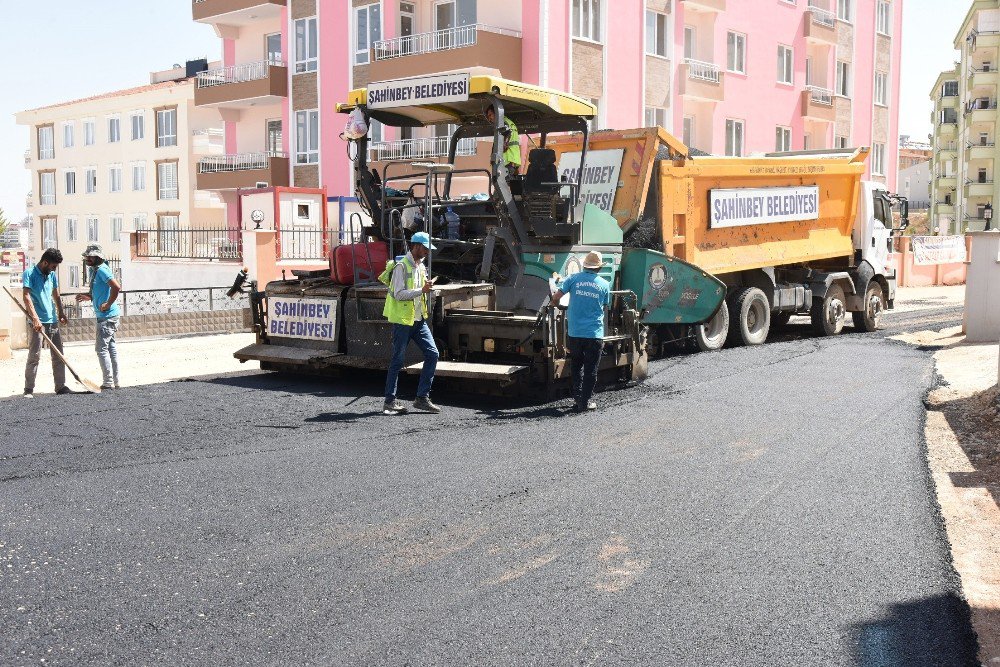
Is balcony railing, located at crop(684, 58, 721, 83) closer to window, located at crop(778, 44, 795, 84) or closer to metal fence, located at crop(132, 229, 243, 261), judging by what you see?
window, located at crop(778, 44, 795, 84)

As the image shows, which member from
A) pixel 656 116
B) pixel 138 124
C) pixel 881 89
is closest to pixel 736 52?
pixel 656 116

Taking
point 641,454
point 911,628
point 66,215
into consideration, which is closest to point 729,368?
point 641,454

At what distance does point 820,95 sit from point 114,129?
98.4ft

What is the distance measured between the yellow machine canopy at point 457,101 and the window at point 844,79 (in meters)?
29.5

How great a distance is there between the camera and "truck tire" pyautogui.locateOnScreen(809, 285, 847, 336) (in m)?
16.5

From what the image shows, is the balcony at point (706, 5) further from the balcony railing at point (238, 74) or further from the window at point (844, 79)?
the balcony railing at point (238, 74)

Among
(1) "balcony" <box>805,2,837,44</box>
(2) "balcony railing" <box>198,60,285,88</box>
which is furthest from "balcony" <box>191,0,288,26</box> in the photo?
(1) "balcony" <box>805,2,837,44</box>

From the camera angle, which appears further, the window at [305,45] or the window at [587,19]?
the window at [305,45]

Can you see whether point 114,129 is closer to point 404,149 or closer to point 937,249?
point 404,149

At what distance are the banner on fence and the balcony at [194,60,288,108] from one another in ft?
63.9

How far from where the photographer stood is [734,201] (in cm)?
1420

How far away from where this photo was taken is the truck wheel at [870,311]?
56.9 feet

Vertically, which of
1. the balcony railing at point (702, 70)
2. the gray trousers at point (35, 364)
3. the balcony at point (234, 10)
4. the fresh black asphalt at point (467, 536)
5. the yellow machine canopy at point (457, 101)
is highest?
the balcony at point (234, 10)

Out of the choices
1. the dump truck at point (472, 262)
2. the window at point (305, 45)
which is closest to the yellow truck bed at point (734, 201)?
the dump truck at point (472, 262)
